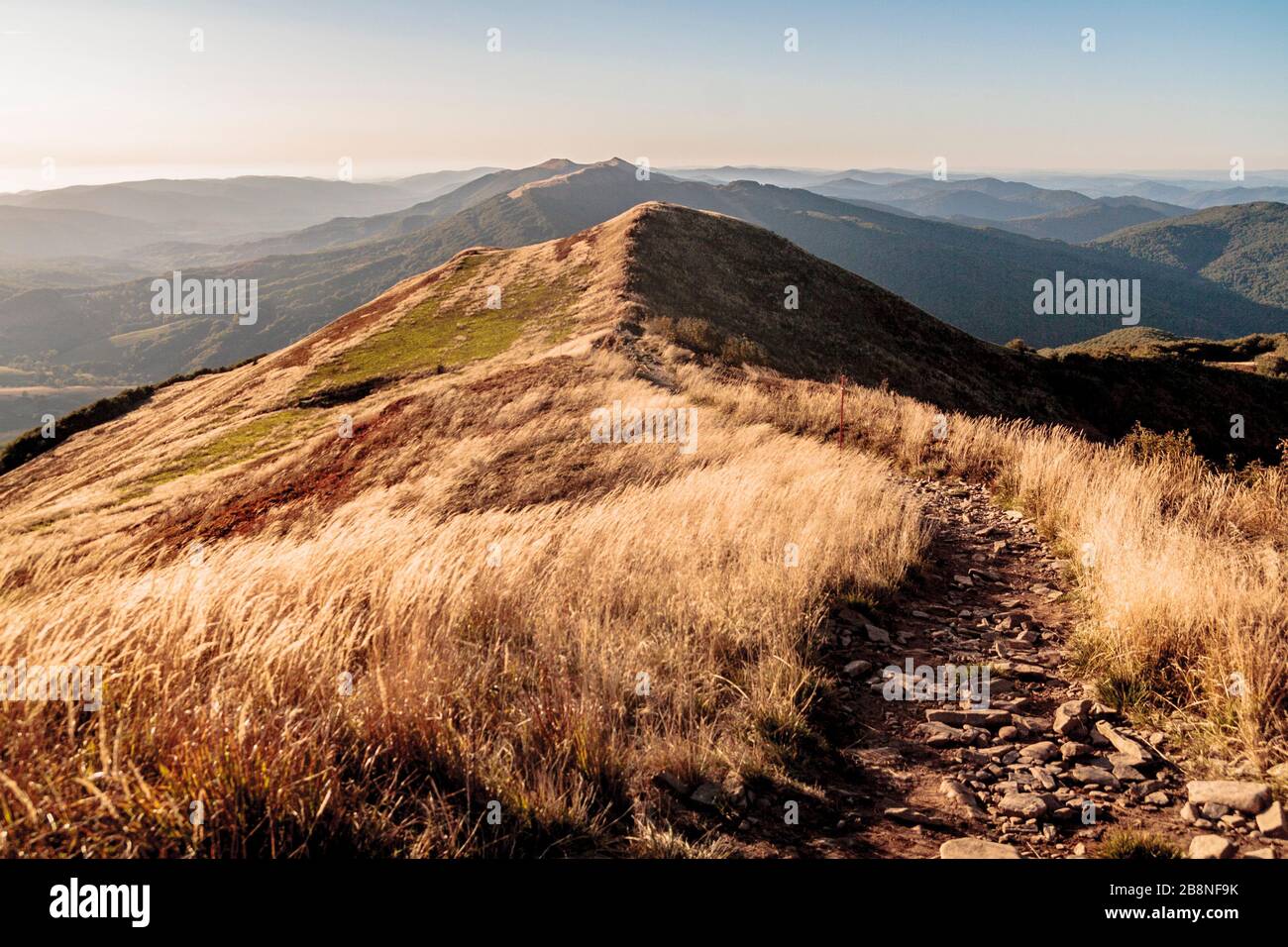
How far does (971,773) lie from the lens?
3.63m

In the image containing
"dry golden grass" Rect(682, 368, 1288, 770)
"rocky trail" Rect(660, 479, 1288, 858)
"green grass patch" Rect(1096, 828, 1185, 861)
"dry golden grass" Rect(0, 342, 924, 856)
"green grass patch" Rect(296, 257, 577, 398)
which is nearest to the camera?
"dry golden grass" Rect(0, 342, 924, 856)

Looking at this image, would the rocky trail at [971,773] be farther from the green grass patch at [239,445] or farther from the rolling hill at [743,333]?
the green grass patch at [239,445]

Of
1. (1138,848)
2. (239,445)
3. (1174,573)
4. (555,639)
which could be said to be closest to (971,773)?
(1138,848)

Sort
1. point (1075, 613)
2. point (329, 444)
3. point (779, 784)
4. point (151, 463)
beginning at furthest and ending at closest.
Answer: point (151, 463) → point (329, 444) → point (1075, 613) → point (779, 784)

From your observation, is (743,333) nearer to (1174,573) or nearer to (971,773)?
(1174,573)

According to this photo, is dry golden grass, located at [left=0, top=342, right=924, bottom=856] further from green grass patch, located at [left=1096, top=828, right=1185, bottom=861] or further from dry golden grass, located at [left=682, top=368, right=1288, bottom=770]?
dry golden grass, located at [left=682, top=368, right=1288, bottom=770]

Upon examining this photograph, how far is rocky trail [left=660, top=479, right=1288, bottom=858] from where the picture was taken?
3.03 m

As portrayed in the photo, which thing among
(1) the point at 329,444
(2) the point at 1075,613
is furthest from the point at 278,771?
(1) the point at 329,444

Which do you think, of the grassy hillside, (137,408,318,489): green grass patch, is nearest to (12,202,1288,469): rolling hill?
(137,408,318,489): green grass patch

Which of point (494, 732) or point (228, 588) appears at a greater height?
point (228, 588)

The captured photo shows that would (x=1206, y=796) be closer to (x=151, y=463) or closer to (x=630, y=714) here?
(x=630, y=714)

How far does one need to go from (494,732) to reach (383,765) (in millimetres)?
582
